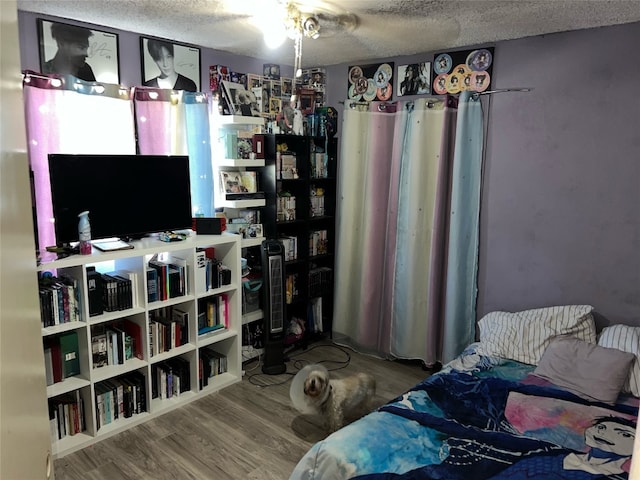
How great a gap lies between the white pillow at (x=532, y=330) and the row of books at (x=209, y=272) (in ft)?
5.97

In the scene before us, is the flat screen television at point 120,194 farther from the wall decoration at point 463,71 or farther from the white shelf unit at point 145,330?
the wall decoration at point 463,71

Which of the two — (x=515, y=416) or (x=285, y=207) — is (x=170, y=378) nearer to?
(x=285, y=207)

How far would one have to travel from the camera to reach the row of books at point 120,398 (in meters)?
2.73

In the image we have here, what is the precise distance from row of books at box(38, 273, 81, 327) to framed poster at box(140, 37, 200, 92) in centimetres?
141

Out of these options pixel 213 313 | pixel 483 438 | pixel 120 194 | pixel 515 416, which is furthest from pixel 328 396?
pixel 120 194

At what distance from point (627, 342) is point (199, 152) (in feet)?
9.65

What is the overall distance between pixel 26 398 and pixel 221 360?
2919 millimetres

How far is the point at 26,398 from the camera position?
0.60 meters

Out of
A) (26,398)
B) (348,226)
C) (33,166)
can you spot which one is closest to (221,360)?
(348,226)

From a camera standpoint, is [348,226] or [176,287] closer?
[176,287]

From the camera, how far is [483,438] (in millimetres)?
2125

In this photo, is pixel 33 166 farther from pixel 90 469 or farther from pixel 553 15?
pixel 553 15

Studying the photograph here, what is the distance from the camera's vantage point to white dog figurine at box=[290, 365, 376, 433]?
262 cm

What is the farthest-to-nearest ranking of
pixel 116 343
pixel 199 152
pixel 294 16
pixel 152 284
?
pixel 199 152 < pixel 152 284 < pixel 116 343 < pixel 294 16
